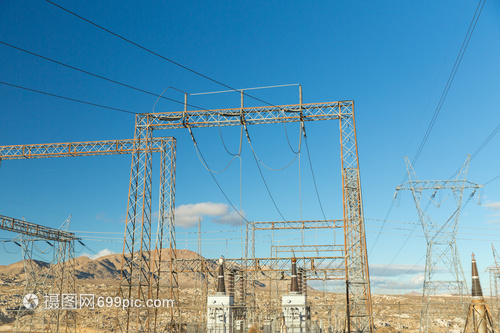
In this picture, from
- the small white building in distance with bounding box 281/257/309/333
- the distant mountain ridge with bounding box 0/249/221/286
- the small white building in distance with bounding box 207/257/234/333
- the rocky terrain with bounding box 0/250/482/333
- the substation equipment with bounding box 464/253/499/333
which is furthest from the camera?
the distant mountain ridge with bounding box 0/249/221/286

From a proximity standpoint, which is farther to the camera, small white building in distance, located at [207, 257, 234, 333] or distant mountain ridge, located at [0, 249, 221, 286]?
distant mountain ridge, located at [0, 249, 221, 286]

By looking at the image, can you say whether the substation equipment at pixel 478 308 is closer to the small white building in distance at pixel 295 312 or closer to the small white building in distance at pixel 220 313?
the small white building in distance at pixel 295 312

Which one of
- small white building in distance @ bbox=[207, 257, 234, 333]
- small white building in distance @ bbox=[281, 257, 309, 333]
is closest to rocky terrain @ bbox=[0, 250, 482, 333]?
small white building in distance @ bbox=[281, 257, 309, 333]

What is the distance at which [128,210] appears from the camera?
103 ft

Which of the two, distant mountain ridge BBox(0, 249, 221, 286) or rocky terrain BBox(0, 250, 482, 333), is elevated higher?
distant mountain ridge BBox(0, 249, 221, 286)

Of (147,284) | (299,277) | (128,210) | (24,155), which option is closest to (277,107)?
(128,210)

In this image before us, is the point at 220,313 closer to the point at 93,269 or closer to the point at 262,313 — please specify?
the point at 262,313

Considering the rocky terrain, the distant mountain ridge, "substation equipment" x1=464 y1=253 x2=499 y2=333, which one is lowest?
the rocky terrain

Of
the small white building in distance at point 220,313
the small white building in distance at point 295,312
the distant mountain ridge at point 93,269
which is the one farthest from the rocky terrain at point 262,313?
the distant mountain ridge at point 93,269

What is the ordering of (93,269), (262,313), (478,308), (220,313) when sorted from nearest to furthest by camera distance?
1. (478,308)
2. (262,313)
3. (220,313)
4. (93,269)

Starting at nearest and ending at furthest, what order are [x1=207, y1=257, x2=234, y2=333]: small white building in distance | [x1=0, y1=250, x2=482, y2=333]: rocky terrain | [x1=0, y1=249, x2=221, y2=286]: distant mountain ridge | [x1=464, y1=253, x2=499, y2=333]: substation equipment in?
1. [x1=464, y1=253, x2=499, y2=333]: substation equipment
2. [x1=207, y1=257, x2=234, y2=333]: small white building in distance
3. [x1=0, y1=250, x2=482, y2=333]: rocky terrain
4. [x1=0, y1=249, x2=221, y2=286]: distant mountain ridge

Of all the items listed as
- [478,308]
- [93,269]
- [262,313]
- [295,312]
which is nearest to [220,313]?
[262,313]

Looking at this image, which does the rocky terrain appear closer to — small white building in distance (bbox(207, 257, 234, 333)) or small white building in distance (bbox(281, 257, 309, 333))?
small white building in distance (bbox(281, 257, 309, 333))

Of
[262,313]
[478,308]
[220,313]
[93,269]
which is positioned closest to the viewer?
[478,308]
